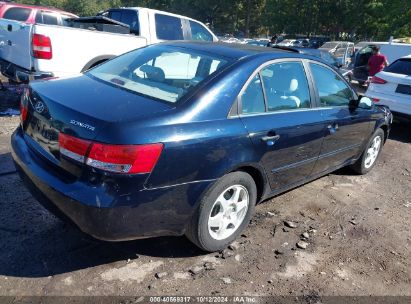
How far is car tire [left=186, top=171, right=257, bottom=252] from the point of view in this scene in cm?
290

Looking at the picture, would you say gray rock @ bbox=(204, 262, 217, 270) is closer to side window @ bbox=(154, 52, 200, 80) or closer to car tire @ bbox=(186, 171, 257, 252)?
car tire @ bbox=(186, 171, 257, 252)

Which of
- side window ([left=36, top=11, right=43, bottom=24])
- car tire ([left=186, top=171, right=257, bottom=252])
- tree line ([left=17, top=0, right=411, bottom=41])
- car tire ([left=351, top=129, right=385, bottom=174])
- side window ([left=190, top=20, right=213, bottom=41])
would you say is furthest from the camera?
tree line ([left=17, top=0, right=411, bottom=41])

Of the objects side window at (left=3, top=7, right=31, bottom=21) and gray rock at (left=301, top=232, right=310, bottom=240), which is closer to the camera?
gray rock at (left=301, top=232, right=310, bottom=240)

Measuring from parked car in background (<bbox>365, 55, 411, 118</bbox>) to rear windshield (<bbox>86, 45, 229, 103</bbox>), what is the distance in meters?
5.56

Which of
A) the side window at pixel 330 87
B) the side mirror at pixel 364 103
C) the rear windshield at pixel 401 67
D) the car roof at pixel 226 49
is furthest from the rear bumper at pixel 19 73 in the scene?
the rear windshield at pixel 401 67

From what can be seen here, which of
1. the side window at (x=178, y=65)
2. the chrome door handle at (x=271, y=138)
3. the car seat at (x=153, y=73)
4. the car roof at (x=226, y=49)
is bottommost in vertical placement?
the chrome door handle at (x=271, y=138)

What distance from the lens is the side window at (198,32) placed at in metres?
9.09

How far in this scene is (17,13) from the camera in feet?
36.7

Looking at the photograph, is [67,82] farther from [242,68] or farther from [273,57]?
[273,57]

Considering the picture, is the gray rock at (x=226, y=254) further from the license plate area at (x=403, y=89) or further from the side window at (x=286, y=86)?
the license plate area at (x=403, y=89)

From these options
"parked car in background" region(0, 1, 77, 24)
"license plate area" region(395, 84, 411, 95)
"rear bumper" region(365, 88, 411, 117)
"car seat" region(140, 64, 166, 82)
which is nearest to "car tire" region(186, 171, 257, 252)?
"car seat" region(140, 64, 166, 82)

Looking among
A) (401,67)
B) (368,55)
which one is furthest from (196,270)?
(368,55)

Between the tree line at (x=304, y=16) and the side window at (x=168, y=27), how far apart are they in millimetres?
27091

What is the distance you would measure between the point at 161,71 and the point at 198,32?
622 cm
